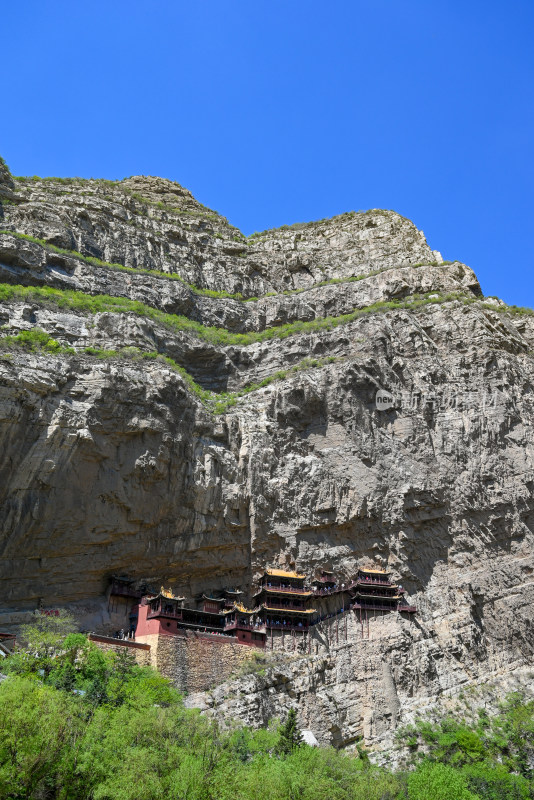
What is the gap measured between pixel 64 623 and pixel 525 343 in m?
37.9

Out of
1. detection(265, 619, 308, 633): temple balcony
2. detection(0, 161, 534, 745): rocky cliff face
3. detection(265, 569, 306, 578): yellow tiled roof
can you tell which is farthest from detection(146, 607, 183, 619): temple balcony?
detection(265, 569, 306, 578): yellow tiled roof

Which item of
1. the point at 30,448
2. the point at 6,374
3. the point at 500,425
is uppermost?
the point at 500,425

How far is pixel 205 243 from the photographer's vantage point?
69.3 m

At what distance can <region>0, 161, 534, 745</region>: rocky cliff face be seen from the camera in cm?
3866

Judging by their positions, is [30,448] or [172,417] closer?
[30,448]

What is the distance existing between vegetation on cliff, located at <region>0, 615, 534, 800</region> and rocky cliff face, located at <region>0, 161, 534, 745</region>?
3439 mm

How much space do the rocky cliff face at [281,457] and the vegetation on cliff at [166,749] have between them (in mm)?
3439

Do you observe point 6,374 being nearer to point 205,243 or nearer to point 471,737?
point 471,737

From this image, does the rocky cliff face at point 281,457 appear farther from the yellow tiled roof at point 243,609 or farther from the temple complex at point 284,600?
the yellow tiled roof at point 243,609

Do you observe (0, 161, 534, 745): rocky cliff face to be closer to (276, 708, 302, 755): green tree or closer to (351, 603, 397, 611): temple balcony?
(351, 603, 397, 611): temple balcony

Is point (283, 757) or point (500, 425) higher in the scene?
point (500, 425)

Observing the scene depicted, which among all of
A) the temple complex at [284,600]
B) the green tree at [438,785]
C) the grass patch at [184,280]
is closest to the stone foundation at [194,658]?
the temple complex at [284,600]

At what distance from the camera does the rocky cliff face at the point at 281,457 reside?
1522 inches

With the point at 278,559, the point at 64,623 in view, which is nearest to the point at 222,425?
the point at 278,559
